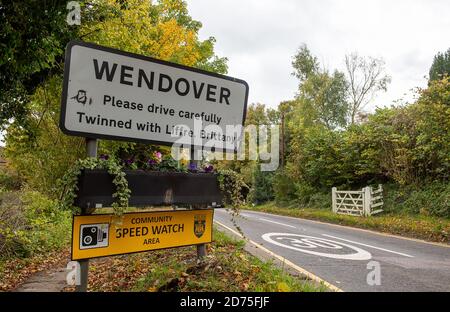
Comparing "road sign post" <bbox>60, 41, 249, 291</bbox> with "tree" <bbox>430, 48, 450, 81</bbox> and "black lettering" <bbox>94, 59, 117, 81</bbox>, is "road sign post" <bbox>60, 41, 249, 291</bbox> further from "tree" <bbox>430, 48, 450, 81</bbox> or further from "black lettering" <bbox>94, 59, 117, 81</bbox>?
"tree" <bbox>430, 48, 450, 81</bbox>

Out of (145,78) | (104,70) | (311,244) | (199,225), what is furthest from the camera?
(311,244)

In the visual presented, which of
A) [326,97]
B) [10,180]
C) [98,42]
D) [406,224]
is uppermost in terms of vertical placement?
[326,97]

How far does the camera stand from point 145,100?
3918mm

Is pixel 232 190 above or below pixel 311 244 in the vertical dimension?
above

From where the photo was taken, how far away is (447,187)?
48.4 feet

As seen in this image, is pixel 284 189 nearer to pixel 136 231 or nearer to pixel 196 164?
pixel 196 164

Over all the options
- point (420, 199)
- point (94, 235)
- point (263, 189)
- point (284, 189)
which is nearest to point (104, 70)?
point (94, 235)

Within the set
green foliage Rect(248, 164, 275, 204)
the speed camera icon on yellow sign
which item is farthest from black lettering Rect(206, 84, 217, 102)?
green foliage Rect(248, 164, 275, 204)

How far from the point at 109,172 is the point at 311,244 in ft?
23.5

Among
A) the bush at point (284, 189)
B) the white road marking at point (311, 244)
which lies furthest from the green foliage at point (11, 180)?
the white road marking at point (311, 244)

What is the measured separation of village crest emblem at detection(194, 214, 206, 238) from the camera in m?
4.27
